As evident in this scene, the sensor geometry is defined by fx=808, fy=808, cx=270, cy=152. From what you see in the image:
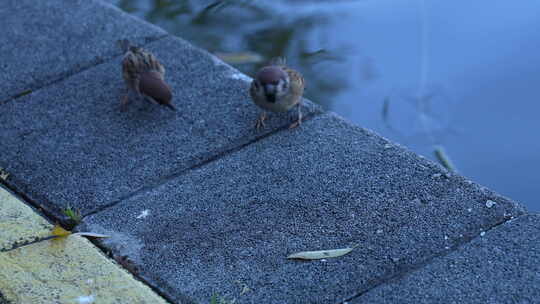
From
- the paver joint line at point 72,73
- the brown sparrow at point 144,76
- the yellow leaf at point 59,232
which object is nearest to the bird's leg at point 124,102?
the brown sparrow at point 144,76

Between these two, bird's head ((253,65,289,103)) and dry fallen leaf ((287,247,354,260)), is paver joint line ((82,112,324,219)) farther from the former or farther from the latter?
dry fallen leaf ((287,247,354,260))

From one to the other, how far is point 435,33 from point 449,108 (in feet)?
3.16

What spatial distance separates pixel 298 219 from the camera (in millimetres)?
4000

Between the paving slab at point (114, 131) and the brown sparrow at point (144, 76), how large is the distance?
10 cm

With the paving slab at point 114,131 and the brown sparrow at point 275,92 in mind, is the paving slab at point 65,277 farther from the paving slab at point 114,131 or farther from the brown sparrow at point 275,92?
the brown sparrow at point 275,92

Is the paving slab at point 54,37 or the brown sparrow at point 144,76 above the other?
the brown sparrow at point 144,76

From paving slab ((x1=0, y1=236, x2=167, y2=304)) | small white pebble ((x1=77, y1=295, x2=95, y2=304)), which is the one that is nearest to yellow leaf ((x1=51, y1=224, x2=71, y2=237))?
paving slab ((x1=0, y1=236, x2=167, y2=304))

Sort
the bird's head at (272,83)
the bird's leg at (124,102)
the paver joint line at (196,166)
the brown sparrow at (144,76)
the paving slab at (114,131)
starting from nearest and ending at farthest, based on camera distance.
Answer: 1. the paver joint line at (196,166)
2. the paving slab at (114,131)
3. the bird's head at (272,83)
4. the brown sparrow at (144,76)
5. the bird's leg at (124,102)

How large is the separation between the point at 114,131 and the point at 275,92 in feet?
3.41

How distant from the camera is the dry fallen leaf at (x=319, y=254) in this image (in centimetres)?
371

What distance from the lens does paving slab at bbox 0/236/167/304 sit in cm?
352

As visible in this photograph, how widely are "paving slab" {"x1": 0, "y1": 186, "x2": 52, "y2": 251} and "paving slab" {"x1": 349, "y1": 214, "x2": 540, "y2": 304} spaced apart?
1612mm

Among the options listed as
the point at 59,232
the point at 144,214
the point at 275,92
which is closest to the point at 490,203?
the point at 275,92

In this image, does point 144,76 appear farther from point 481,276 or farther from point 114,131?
point 481,276
